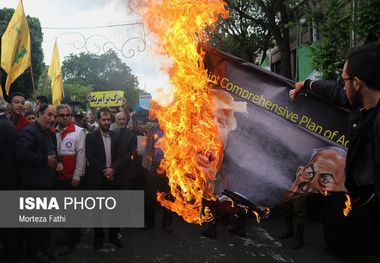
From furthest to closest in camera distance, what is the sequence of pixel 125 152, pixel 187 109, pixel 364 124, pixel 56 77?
1. pixel 56 77
2. pixel 125 152
3. pixel 187 109
4. pixel 364 124

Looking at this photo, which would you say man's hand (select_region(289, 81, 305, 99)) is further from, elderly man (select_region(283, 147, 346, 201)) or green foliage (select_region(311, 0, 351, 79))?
green foliage (select_region(311, 0, 351, 79))

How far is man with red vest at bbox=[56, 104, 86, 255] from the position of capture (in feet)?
20.8

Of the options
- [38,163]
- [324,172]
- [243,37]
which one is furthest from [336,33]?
[243,37]

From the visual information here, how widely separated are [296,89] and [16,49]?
307 inches

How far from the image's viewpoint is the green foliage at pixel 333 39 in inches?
370

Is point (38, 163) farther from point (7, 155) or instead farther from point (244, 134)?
point (244, 134)

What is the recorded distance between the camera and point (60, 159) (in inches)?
251

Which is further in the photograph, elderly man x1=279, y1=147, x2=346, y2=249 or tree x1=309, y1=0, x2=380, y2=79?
tree x1=309, y1=0, x2=380, y2=79

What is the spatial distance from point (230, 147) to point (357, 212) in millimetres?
2561

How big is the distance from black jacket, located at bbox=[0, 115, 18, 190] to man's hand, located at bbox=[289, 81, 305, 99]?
3.68 meters

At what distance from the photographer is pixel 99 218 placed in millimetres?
6613

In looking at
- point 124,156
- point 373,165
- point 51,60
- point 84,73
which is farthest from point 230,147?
point 84,73

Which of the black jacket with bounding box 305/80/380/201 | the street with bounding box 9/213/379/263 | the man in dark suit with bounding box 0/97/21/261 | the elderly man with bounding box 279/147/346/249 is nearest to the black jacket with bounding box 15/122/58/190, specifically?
the man in dark suit with bounding box 0/97/21/261

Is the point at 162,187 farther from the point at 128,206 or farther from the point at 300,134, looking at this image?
the point at 300,134
